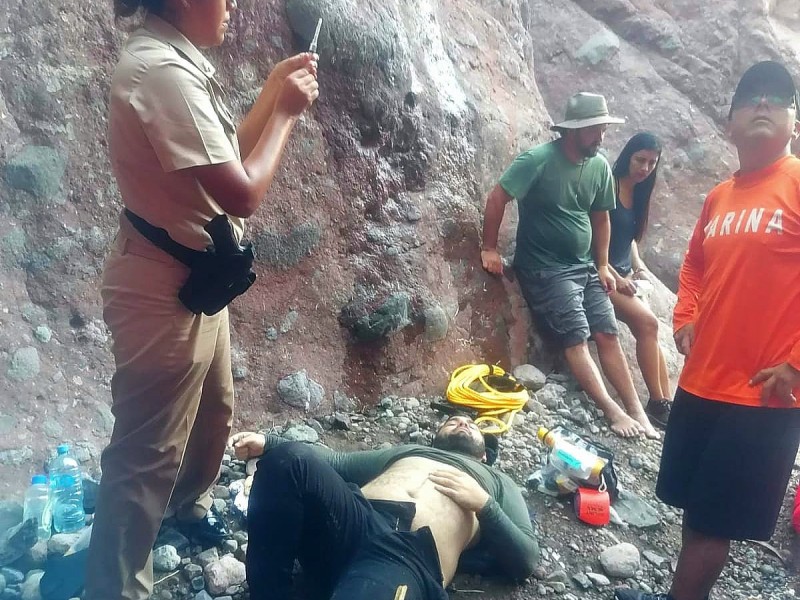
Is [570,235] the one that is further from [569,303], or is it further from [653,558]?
[653,558]

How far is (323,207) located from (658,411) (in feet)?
8.95

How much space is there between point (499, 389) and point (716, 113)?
5.96m

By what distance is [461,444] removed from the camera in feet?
9.96

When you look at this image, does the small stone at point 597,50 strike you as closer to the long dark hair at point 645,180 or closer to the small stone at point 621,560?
the long dark hair at point 645,180

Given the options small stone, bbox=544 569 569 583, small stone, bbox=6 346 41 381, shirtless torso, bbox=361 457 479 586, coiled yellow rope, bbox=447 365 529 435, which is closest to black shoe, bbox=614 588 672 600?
small stone, bbox=544 569 569 583

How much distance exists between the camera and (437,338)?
4254 millimetres

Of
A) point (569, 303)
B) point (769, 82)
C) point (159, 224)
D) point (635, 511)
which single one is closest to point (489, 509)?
point (635, 511)

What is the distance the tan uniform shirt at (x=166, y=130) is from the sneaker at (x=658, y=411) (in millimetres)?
3650

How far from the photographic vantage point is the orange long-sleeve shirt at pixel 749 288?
2229 mm

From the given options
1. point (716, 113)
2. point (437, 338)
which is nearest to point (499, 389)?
point (437, 338)

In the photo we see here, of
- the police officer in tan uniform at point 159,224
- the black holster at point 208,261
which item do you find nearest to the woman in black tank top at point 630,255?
the police officer in tan uniform at point 159,224

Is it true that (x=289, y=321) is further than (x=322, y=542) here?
Yes

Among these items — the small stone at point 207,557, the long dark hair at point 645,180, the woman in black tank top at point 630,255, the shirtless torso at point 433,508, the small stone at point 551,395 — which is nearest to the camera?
the shirtless torso at point 433,508

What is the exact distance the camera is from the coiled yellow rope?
3.84 metres
